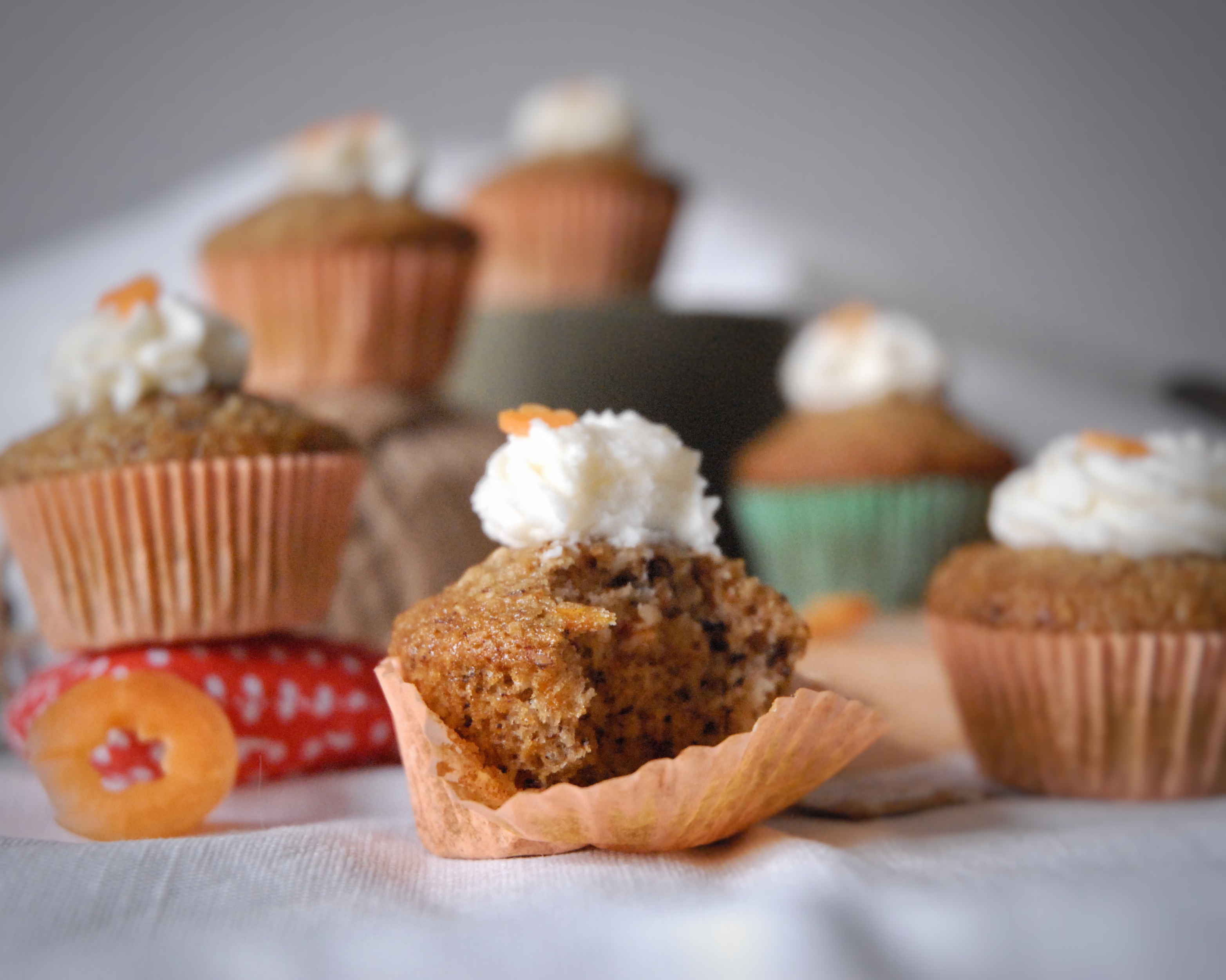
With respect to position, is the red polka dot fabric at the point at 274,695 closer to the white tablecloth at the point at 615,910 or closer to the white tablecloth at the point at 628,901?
the white tablecloth at the point at 628,901

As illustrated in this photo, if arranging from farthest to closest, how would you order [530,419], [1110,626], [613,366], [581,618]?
[613,366]
[1110,626]
[530,419]
[581,618]

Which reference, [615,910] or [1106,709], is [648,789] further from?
[1106,709]

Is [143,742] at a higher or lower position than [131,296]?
lower

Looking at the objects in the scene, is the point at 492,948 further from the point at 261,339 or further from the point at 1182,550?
the point at 261,339

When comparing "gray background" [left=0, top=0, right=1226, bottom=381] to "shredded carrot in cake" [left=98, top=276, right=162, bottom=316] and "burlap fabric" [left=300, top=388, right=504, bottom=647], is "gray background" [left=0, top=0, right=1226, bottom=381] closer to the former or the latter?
"burlap fabric" [left=300, top=388, right=504, bottom=647]

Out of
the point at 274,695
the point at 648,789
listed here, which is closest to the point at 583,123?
the point at 274,695

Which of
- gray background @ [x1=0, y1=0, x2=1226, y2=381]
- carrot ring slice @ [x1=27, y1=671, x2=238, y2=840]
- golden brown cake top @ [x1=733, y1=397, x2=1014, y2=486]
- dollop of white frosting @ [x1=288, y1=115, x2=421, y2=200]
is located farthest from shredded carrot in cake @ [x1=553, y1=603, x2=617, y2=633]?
gray background @ [x1=0, y1=0, x2=1226, y2=381]
